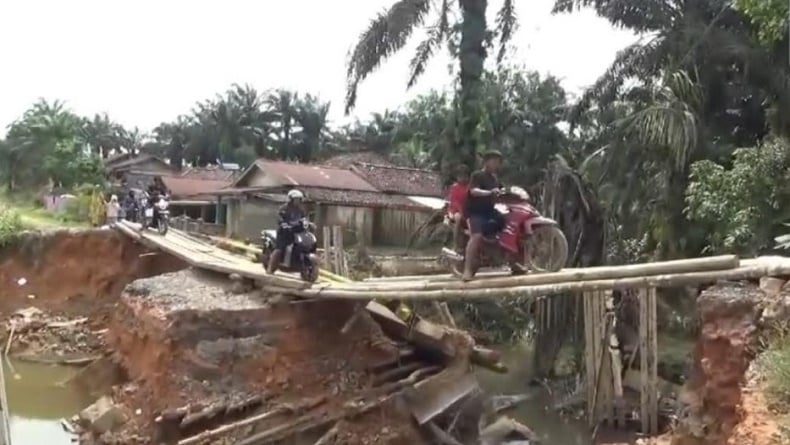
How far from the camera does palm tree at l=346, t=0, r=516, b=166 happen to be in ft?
65.1

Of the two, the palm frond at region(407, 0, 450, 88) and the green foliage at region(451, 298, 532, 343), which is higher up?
the palm frond at region(407, 0, 450, 88)

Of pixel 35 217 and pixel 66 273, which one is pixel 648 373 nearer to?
pixel 66 273

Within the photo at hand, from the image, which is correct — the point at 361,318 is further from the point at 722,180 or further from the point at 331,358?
the point at 722,180

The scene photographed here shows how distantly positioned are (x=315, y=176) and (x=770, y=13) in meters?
19.6

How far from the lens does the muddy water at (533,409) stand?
14.0 metres

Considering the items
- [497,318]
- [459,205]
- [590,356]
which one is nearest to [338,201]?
[497,318]

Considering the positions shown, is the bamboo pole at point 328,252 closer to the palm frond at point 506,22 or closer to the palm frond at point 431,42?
the palm frond at point 431,42

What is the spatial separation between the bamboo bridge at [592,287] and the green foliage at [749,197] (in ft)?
5.35

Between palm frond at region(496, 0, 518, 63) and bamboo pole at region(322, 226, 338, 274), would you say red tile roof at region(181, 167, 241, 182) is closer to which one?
palm frond at region(496, 0, 518, 63)

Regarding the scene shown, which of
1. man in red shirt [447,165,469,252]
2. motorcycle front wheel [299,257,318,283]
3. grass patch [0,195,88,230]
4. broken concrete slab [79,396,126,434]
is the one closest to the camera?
man in red shirt [447,165,469,252]

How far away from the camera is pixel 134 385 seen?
11.8 meters

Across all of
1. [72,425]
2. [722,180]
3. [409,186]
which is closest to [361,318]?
[72,425]

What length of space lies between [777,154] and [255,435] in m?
8.51

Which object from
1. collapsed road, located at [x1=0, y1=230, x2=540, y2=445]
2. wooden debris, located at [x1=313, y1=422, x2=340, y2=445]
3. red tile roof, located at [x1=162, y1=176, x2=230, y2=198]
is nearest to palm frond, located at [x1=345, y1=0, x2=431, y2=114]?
collapsed road, located at [x1=0, y1=230, x2=540, y2=445]
